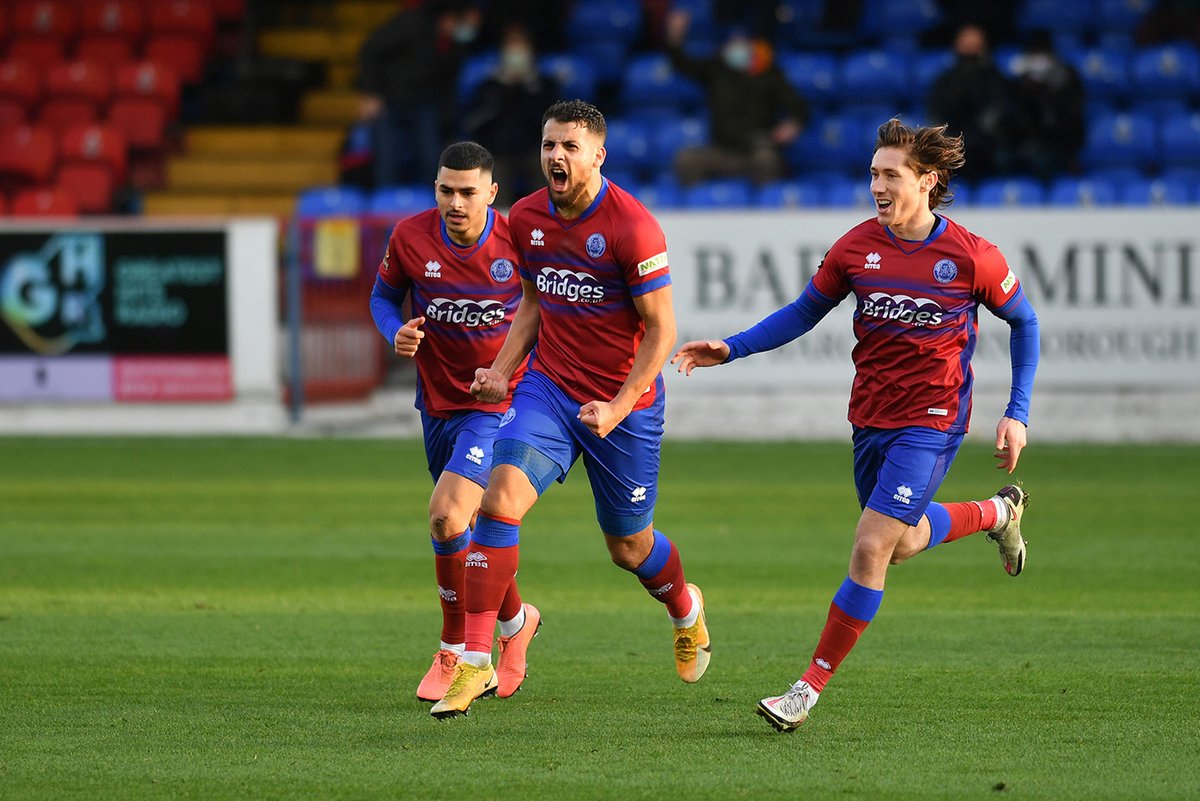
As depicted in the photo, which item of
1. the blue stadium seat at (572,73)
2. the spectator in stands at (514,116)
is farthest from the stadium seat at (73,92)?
the blue stadium seat at (572,73)

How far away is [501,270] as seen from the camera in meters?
7.17

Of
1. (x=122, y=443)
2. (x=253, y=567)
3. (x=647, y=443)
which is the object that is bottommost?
(x=122, y=443)

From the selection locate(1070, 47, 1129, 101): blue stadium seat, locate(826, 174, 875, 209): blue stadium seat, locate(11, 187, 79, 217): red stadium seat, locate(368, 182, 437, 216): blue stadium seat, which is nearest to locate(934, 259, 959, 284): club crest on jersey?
locate(826, 174, 875, 209): blue stadium seat

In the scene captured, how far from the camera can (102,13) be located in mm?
22703

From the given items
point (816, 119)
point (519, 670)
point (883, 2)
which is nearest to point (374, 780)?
point (519, 670)

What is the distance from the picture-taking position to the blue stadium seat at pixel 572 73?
20.5m

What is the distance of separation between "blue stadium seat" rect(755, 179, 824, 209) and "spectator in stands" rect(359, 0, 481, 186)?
12.2 ft

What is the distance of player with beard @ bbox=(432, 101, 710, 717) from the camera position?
6316mm

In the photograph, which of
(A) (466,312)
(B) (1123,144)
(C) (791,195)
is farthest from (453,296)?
(B) (1123,144)

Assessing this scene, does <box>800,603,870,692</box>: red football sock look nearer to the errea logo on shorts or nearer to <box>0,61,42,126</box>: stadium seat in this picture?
the errea logo on shorts

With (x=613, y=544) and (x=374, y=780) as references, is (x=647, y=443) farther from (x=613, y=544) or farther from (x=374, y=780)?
(x=374, y=780)

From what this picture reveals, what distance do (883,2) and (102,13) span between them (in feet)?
32.8

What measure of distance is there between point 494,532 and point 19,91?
1733 centimetres

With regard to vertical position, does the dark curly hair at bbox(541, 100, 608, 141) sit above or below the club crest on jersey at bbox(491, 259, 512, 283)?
above
